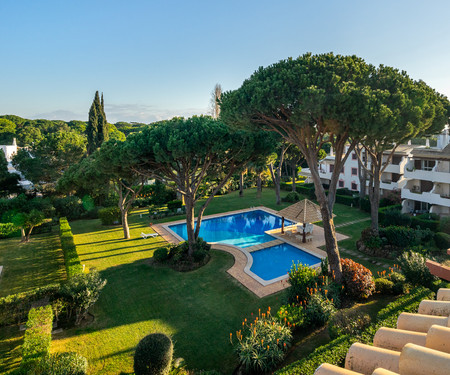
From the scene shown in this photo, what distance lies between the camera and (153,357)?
8.41m

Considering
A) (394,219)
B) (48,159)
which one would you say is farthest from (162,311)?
(48,159)

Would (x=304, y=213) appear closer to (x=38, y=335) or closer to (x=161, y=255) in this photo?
(x=161, y=255)

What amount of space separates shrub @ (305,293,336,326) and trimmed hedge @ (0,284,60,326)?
11.1 meters

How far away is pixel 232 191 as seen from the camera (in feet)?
148

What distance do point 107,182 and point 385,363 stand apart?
24.9 meters

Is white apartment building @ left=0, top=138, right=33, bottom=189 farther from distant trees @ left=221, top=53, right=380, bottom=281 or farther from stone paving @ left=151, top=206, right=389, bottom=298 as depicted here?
distant trees @ left=221, top=53, right=380, bottom=281

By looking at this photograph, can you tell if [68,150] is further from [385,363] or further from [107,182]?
[385,363]

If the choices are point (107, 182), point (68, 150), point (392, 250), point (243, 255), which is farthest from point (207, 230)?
point (68, 150)

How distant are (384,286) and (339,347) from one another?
6.69 m

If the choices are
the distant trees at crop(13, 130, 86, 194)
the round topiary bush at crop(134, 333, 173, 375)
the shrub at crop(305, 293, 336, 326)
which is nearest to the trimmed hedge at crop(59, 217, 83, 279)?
the round topiary bush at crop(134, 333, 173, 375)

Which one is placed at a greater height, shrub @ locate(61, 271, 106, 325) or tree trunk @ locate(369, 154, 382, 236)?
tree trunk @ locate(369, 154, 382, 236)

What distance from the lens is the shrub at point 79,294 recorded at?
12344mm

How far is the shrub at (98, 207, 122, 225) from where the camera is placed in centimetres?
2828

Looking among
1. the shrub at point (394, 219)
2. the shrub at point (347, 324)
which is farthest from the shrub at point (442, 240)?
the shrub at point (347, 324)
